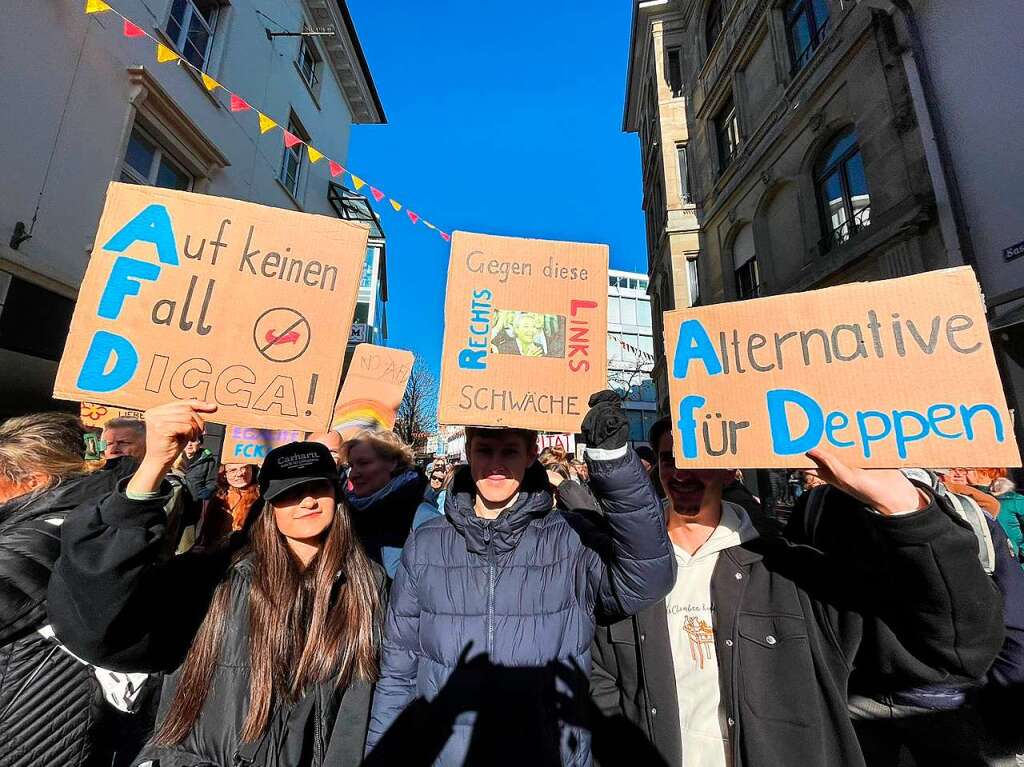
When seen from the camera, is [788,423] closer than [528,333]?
Yes

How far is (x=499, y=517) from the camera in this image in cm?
196

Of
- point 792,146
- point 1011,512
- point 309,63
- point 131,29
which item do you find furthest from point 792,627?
point 309,63

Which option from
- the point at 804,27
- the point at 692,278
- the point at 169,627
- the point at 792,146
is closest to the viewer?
the point at 169,627

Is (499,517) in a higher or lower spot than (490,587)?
higher

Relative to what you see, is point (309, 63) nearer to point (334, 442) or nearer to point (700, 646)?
point (334, 442)

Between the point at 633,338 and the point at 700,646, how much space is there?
48.0 meters

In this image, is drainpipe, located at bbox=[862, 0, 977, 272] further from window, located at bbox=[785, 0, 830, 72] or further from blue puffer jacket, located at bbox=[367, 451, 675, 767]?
blue puffer jacket, located at bbox=[367, 451, 675, 767]

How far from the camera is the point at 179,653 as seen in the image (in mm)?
1684

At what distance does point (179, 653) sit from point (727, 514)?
2.05 m

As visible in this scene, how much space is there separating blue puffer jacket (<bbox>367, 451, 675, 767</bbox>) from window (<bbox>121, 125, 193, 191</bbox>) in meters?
8.68

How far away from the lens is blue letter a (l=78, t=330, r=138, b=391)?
1.78m

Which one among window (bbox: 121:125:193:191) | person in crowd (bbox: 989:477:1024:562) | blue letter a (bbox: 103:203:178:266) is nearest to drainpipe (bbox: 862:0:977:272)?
person in crowd (bbox: 989:477:1024:562)

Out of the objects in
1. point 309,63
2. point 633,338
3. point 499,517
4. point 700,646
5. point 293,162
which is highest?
point 633,338

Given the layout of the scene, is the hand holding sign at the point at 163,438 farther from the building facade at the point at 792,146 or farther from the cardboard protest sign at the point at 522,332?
the building facade at the point at 792,146
